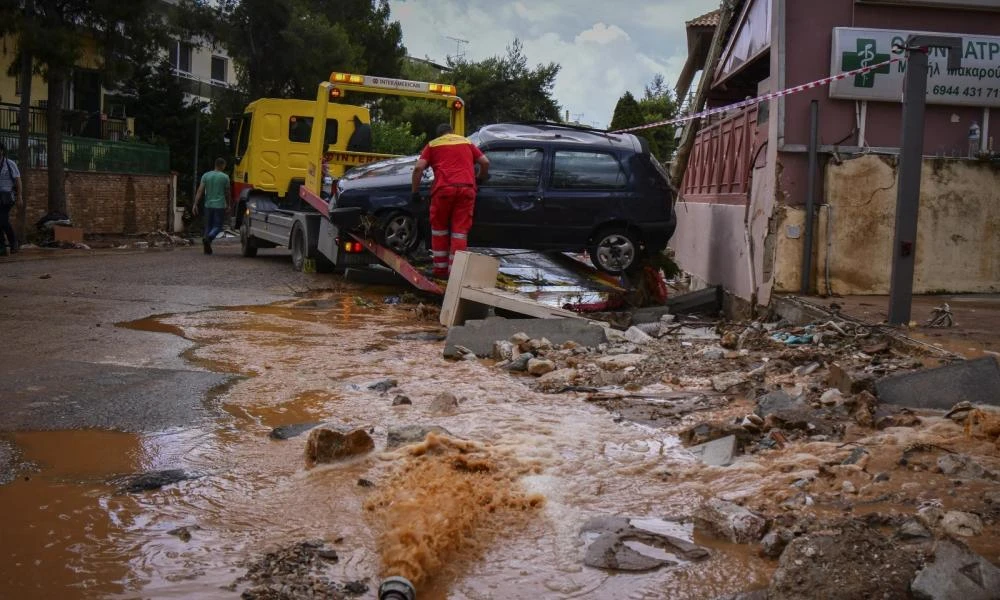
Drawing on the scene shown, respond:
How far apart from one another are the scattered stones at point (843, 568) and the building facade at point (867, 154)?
A: 22.6ft

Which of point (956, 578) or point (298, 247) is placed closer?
point (956, 578)

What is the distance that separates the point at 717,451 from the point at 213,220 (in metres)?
14.9

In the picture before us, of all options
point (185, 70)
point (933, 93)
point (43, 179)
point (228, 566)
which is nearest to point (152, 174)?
point (43, 179)

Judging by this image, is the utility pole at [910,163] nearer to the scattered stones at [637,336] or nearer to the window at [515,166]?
the scattered stones at [637,336]

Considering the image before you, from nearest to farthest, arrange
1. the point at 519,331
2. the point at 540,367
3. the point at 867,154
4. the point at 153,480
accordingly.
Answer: the point at 153,480 → the point at 540,367 → the point at 519,331 → the point at 867,154

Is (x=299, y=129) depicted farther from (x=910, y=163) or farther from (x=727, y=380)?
(x=727, y=380)

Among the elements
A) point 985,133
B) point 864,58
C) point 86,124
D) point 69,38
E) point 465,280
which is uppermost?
point 69,38

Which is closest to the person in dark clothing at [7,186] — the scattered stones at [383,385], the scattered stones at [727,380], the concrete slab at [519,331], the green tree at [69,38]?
the green tree at [69,38]

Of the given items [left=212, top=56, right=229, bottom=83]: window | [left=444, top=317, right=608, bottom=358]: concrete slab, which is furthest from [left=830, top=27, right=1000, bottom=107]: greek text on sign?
[left=212, top=56, right=229, bottom=83]: window

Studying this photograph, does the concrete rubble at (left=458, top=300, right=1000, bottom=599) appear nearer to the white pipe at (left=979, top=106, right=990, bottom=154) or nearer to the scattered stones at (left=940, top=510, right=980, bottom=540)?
the scattered stones at (left=940, top=510, right=980, bottom=540)

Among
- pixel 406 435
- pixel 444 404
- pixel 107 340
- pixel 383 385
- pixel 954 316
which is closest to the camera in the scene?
pixel 406 435

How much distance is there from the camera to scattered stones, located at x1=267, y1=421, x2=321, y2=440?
519cm

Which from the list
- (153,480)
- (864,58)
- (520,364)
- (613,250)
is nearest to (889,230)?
(864,58)

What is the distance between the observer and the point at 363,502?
4145mm
